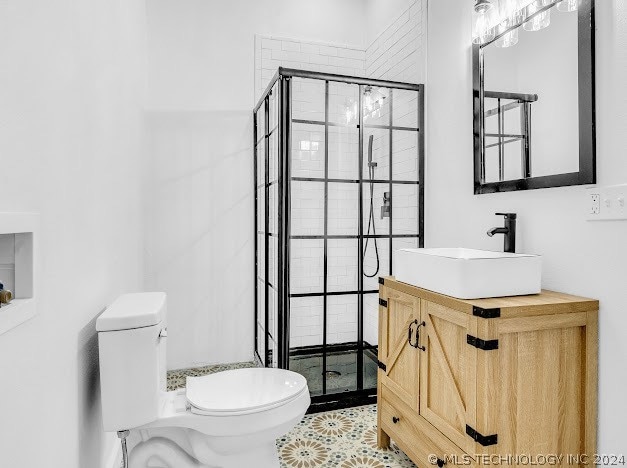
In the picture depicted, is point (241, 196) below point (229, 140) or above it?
below

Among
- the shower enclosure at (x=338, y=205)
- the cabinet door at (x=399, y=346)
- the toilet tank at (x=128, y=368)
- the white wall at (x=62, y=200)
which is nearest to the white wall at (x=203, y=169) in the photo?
the shower enclosure at (x=338, y=205)

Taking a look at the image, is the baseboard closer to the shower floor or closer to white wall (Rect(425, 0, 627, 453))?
the shower floor

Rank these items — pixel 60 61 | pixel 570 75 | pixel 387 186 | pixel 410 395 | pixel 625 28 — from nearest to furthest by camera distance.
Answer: pixel 60 61
pixel 625 28
pixel 570 75
pixel 410 395
pixel 387 186

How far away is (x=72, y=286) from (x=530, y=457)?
1613 millimetres

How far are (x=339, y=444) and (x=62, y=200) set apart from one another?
1712 mm

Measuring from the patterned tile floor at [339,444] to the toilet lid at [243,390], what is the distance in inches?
18.9

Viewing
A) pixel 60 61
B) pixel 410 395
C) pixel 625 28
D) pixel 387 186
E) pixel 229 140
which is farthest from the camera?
pixel 229 140

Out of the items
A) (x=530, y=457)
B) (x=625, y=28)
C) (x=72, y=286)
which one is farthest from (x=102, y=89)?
(x=530, y=457)

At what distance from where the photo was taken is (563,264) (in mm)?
1560

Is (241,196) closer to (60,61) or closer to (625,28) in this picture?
(60,61)

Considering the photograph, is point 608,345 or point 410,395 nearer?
point 608,345

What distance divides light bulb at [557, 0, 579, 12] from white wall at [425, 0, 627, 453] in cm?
8

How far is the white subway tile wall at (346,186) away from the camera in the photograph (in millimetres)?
2475

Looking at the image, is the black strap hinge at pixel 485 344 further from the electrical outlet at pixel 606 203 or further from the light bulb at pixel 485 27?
the light bulb at pixel 485 27
